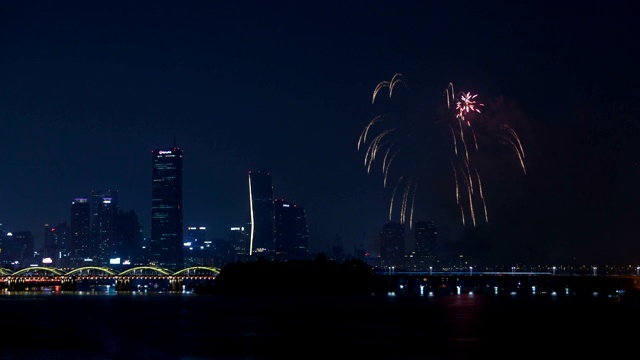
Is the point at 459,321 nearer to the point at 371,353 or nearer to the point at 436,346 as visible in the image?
the point at 436,346

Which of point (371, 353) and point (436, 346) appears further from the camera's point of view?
point (436, 346)

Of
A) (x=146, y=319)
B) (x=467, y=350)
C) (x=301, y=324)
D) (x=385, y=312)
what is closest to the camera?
(x=467, y=350)

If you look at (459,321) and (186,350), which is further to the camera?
(459,321)

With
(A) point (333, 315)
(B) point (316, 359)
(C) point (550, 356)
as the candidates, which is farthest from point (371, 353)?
(A) point (333, 315)

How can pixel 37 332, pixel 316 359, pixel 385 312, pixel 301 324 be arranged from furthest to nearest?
pixel 385 312 → pixel 301 324 → pixel 37 332 → pixel 316 359

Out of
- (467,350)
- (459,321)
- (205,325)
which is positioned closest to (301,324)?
(205,325)

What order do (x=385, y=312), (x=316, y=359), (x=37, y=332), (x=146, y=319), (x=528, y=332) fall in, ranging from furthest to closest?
(x=385, y=312), (x=146, y=319), (x=37, y=332), (x=528, y=332), (x=316, y=359)

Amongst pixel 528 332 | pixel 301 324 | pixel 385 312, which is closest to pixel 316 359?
pixel 528 332

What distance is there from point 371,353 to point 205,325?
39759mm

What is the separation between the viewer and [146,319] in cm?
12331

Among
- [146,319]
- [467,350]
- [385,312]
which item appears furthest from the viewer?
[385,312]

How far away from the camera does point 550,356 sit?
231 feet

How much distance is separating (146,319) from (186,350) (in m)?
47.5

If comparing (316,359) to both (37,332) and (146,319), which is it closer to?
(37,332)
